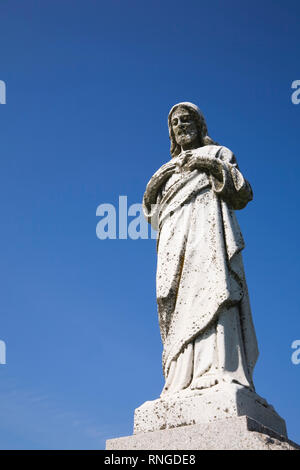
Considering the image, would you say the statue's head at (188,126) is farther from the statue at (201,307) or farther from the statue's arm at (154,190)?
the statue's arm at (154,190)

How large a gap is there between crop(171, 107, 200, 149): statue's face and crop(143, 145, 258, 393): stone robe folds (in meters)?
0.38

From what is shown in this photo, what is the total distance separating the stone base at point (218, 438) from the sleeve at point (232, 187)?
3.13 meters

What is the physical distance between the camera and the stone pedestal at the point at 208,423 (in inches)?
193

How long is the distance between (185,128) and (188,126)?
0.06 meters

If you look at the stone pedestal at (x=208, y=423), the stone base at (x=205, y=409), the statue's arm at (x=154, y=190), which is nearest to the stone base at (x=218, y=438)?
the stone pedestal at (x=208, y=423)

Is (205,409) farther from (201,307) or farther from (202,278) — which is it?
(202,278)

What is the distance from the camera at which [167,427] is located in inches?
219

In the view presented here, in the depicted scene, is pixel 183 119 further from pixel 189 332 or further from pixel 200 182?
pixel 189 332

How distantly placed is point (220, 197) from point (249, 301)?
1.51 meters

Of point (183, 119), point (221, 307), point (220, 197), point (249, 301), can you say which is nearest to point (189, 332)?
point (221, 307)

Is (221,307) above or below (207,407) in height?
above

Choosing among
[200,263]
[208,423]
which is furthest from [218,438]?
[200,263]

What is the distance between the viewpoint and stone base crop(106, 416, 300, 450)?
15.7ft

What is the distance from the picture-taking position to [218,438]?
494 cm
